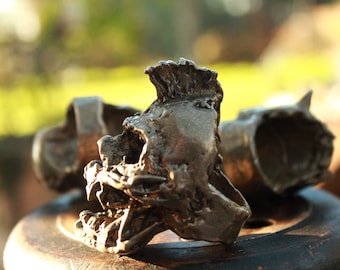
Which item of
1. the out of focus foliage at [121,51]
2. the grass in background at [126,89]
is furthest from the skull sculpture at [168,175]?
the out of focus foliage at [121,51]

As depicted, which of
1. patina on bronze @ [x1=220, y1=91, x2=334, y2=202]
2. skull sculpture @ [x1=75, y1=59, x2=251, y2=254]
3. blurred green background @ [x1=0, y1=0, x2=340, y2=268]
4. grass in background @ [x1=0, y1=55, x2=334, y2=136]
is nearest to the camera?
skull sculpture @ [x1=75, y1=59, x2=251, y2=254]

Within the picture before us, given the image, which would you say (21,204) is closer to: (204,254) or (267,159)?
(267,159)

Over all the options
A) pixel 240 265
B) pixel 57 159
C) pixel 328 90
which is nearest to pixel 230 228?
pixel 240 265

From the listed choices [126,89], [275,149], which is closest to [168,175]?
[275,149]

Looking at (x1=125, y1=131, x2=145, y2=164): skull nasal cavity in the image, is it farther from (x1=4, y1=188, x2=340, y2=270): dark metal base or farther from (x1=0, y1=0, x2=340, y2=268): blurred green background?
(x1=0, y1=0, x2=340, y2=268): blurred green background

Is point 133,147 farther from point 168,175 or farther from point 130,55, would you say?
point 130,55

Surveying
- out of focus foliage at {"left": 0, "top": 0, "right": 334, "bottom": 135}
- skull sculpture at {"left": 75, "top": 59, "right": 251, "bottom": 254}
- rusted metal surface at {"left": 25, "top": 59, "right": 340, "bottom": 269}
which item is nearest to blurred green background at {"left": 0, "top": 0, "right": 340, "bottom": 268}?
out of focus foliage at {"left": 0, "top": 0, "right": 334, "bottom": 135}

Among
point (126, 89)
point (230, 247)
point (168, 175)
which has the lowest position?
point (126, 89)
